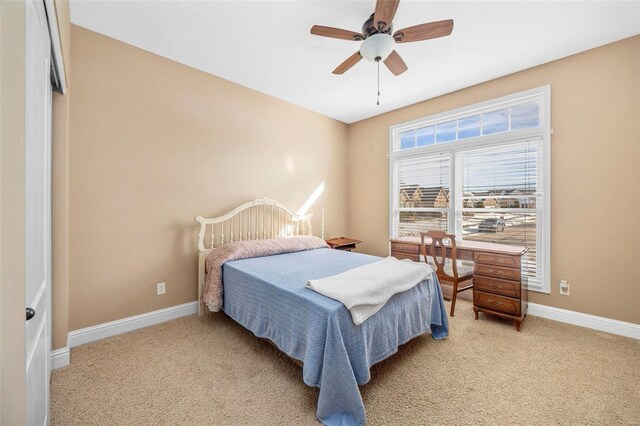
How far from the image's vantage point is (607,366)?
200cm

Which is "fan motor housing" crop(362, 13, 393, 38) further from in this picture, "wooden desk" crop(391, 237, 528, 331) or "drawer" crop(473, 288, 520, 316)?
"drawer" crop(473, 288, 520, 316)

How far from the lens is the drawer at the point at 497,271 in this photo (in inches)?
102

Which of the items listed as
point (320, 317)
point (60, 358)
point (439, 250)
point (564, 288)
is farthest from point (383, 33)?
point (60, 358)

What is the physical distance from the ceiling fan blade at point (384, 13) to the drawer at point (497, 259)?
7.55 feet

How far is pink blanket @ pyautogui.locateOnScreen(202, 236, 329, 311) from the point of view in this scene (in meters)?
2.54

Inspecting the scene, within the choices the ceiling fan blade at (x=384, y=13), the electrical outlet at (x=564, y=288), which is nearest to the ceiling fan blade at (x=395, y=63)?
the ceiling fan blade at (x=384, y=13)

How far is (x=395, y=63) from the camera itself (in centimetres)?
227

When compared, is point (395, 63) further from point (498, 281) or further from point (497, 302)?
point (497, 302)

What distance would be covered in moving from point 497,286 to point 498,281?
0.05m

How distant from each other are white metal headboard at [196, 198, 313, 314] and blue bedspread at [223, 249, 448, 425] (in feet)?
1.81

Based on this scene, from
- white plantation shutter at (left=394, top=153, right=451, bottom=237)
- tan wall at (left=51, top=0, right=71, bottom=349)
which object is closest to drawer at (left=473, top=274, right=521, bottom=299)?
white plantation shutter at (left=394, top=153, right=451, bottom=237)

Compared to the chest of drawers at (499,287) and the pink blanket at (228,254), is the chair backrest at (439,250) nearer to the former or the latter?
the chest of drawers at (499,287)

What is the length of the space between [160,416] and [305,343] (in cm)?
91

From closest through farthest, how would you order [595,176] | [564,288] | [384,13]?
[384,13], [595,176], [564,288]
